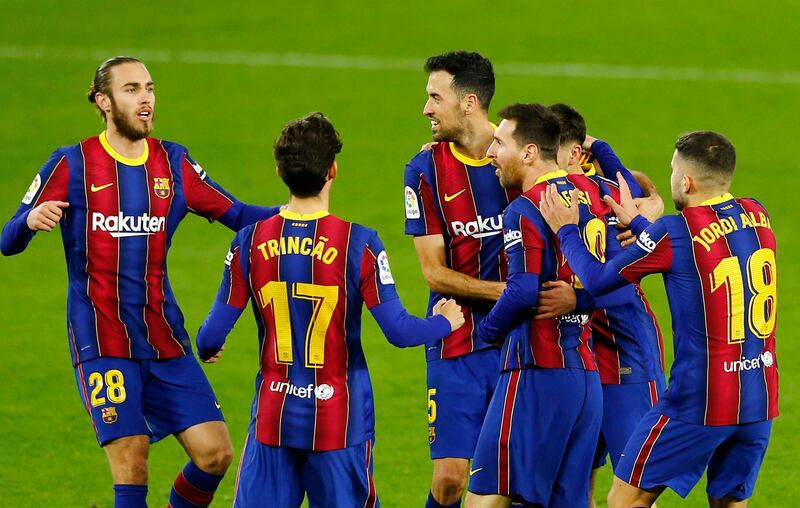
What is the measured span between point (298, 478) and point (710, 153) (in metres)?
2.40

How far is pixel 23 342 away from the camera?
13.3 m

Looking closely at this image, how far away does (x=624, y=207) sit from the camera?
7344 millimetres

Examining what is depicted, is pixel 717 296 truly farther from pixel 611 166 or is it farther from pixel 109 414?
pixel 109 414

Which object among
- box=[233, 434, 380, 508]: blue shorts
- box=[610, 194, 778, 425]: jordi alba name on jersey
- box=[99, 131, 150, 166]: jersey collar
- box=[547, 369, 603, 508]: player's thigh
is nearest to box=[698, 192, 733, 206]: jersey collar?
box=[610, 194, 778, 425]: jordi alba name on jersey

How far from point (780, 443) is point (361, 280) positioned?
16.9 ft

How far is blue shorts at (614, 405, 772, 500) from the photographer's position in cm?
680

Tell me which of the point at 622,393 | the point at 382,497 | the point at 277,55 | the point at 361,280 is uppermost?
the point at 277,55

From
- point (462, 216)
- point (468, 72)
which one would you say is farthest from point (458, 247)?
point (468, 72)

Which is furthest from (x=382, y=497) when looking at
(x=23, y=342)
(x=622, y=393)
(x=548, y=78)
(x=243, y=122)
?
(x=548, y=78)

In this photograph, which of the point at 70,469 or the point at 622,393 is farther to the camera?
the point at 70,469

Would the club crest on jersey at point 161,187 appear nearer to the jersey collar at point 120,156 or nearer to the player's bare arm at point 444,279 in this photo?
the jersey collar at point 120,156

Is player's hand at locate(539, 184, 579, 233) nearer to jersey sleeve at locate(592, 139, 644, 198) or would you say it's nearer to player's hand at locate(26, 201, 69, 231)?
jersey sleeve at locate(592, 139, 644, 198)

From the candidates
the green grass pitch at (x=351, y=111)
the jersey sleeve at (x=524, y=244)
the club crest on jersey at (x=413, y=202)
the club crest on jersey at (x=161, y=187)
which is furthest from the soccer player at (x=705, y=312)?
the green grass pitch at (x=351, y=111)

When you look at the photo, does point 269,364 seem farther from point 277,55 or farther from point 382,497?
point 277,55
